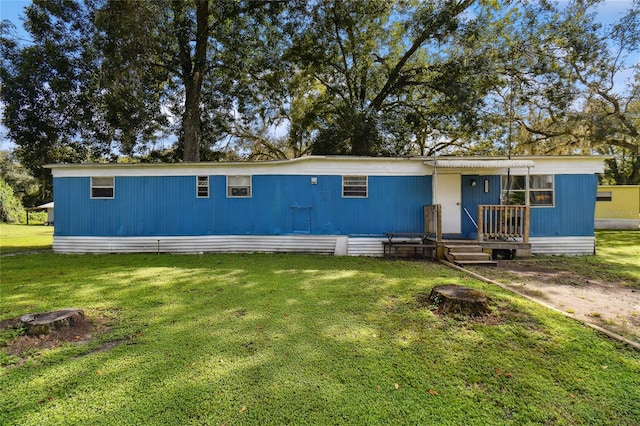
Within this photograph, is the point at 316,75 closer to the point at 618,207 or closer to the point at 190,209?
the point at 190,209

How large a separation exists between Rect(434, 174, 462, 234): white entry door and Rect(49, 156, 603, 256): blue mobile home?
28 millimetres

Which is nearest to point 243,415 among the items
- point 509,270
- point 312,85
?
point 509,270

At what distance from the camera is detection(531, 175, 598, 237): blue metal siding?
8.23 metres

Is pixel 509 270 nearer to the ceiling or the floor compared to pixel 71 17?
nearer to the floor

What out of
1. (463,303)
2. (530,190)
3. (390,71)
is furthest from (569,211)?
(390,71)

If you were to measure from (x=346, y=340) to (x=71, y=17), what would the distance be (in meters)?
13.9

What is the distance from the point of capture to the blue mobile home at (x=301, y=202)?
27.3 feet

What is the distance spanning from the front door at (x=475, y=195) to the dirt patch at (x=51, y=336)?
836 cm

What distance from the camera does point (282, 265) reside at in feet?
23.1

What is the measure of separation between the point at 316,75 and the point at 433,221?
10177mm

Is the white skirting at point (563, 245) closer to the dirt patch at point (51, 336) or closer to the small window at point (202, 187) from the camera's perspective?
the small window at point (202, 187)

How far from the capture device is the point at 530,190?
328 inches

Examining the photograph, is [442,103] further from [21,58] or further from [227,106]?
[21,58]

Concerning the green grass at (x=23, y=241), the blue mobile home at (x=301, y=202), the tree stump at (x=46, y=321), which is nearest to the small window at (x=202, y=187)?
the blue mobile home at (x=301, y=202)
